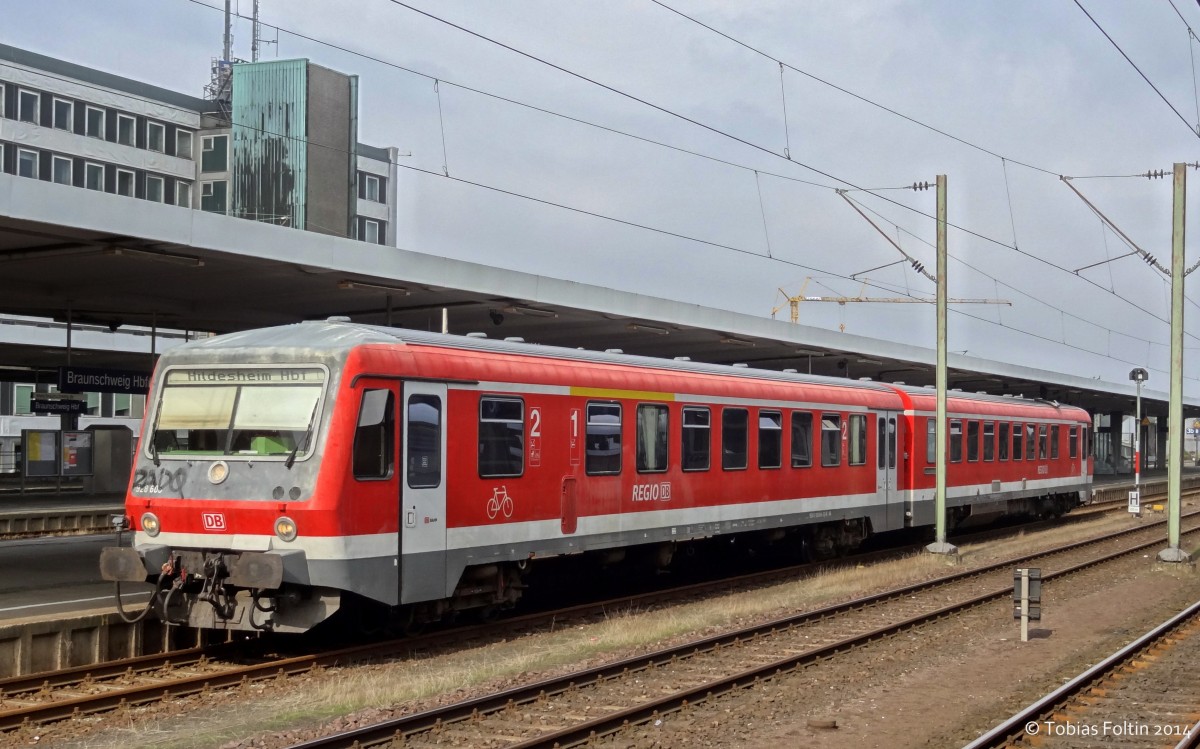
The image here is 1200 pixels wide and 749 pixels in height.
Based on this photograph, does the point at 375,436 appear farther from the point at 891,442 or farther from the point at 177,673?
the point at 891,442

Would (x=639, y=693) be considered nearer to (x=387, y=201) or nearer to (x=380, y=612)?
(x=380, y=612)

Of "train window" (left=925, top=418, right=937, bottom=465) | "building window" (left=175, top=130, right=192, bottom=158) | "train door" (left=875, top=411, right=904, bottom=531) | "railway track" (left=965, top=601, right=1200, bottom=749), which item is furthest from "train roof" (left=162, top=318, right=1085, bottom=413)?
"building window" (left=175, top=130, right=192, bottom=158)

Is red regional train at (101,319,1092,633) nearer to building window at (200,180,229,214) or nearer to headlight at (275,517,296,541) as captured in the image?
headlight at (275,517,296,541)

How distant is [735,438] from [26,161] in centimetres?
4319

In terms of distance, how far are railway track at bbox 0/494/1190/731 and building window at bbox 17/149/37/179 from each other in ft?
145

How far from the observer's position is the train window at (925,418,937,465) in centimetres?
2400

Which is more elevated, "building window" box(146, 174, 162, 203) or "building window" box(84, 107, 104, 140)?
"building window" box(84, 107, 104, 140)

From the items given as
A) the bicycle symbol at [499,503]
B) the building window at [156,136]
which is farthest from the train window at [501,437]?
the building window at [156,136]

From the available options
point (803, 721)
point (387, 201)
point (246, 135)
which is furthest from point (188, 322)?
point (387, 201)

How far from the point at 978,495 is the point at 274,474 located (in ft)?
60.7

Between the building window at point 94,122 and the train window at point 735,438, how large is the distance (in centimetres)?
4423

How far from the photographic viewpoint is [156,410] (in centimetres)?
1260

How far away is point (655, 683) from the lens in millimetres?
11484

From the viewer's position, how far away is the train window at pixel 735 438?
1764 centimetres
